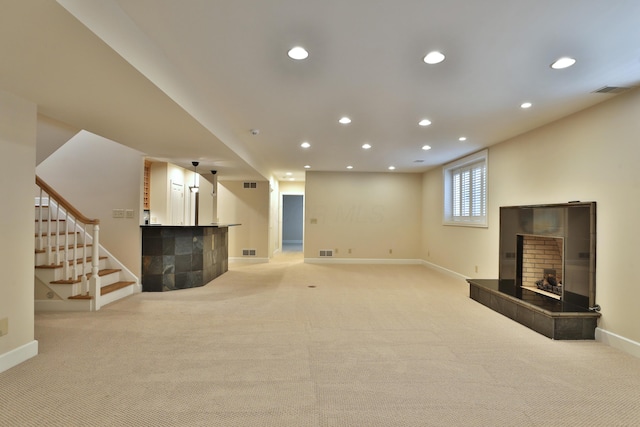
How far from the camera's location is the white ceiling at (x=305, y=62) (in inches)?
76.6

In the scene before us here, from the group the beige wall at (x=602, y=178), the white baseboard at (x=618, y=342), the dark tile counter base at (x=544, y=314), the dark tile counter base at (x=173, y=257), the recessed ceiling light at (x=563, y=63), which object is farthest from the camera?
the dark tile counter base at (x=173, y=257)

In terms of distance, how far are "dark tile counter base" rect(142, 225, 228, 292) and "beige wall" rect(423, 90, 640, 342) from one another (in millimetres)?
5144

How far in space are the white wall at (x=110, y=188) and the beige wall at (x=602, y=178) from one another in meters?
5.87

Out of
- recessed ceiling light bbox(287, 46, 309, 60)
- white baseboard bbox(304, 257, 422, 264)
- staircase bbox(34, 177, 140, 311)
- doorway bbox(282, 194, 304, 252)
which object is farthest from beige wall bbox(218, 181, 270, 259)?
recessed ceiling light bbox(287, 46, 309, 60)

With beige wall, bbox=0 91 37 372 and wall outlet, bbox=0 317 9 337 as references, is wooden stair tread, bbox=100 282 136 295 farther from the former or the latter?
Result: wall outlet, bbox=0 317 9 337

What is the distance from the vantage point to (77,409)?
2029 mm

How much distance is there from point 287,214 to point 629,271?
494 inches

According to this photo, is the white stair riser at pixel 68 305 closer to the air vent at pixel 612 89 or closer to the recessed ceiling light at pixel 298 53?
the recessed ceiling light at pixel 298 53

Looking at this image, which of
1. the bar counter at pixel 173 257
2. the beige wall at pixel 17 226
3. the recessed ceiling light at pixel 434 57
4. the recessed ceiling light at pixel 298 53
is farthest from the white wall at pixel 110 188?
the recessed ceiling light at pixel 434 57

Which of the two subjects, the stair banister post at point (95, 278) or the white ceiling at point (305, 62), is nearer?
the white ceiling at point (305, 62)

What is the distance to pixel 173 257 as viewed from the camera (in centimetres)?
548

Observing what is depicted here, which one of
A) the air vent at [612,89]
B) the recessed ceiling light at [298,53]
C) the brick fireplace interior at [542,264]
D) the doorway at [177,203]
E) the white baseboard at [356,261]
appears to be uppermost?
the recessed ceiling light at [298,53]

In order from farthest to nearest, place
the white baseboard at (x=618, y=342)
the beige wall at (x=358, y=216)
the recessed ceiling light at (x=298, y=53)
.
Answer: the beige wall at (x=358, y=216)
the white baseboard at (x=618, y=342)
the recessed ceiling light at (x=298, y=53)

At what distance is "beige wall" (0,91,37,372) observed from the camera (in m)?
2.57
